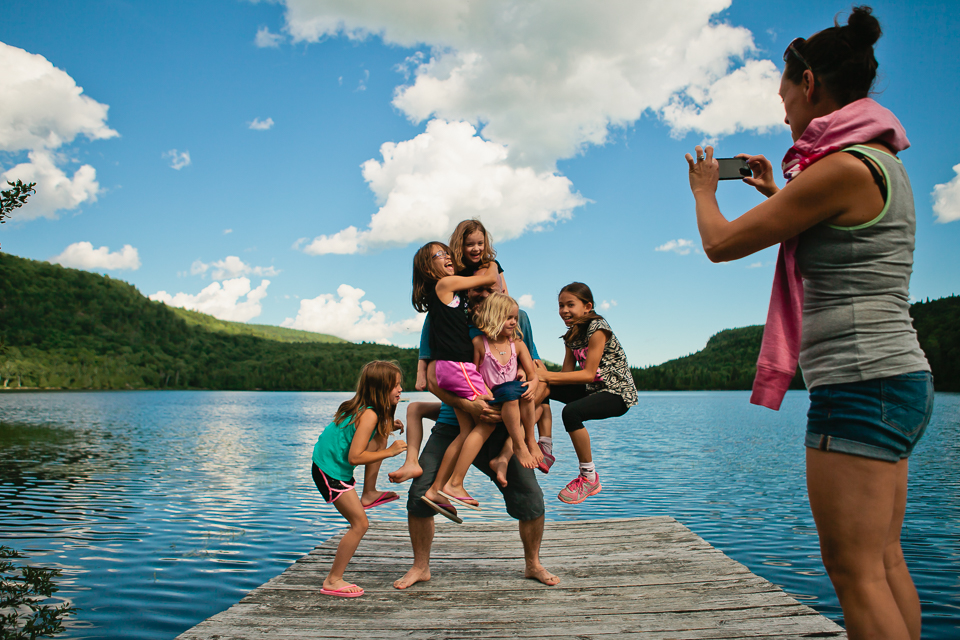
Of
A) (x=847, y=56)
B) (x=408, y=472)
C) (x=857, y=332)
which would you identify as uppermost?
(x=847, y=56)

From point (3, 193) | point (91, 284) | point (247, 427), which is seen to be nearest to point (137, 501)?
point (3, 193)

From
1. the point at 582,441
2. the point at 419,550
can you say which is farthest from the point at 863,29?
the point at 419,550

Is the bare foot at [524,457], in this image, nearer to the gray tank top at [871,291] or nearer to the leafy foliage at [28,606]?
the gray tank top at [871,291]

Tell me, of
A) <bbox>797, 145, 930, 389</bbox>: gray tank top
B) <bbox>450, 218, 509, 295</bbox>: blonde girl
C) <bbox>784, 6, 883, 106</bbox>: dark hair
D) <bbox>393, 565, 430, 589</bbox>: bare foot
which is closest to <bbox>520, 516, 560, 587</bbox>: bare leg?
<bbox>393, 565, 430, 589</bbox>: bare foot

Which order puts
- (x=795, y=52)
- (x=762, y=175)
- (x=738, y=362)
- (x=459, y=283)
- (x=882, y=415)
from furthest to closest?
(x=738, y=362) → (x=459, y=283) → (x=762, y=175) → (x=795, y=52) → (x=882, y=415)

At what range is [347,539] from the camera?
4.73m

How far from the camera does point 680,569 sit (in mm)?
5277

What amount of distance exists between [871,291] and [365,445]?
3.76 metres

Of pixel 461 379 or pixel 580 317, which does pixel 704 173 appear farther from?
pixel 580 317

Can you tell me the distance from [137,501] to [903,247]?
655 inches

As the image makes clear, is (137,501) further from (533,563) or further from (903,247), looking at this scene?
(903,247)

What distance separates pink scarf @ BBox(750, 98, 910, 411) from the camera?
1.96 metres

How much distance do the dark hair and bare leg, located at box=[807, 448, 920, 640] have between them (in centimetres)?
131

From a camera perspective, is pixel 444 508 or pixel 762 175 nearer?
pixel 762 175
